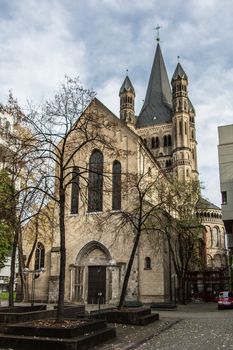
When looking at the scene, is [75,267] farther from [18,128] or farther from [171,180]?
[18,128]

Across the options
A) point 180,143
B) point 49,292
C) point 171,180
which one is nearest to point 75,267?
point 49,292

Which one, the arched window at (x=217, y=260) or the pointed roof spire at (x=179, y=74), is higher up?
the pointed roof spire at (x=179, y=74)

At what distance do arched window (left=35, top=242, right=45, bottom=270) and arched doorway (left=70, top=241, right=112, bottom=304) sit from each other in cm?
333

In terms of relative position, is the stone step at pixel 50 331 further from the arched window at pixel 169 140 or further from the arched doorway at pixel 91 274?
the arched window at pixel 169 140

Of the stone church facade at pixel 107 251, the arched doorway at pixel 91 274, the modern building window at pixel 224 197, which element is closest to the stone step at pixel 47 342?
the stone church facade at pixel 107 251

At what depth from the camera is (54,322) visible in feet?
43.9

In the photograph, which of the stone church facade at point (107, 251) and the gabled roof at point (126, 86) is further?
the gabled roof at point (126, 86)

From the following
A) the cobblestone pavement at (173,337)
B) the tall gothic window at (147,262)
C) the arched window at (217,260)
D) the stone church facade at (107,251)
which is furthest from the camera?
the arched window at (217,260)

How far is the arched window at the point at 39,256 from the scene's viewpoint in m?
38.6

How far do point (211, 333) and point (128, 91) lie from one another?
3375 inches

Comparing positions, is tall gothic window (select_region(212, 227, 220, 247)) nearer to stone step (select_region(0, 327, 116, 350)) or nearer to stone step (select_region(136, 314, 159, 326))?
stone step (select_region(136, 314, 159, 326))

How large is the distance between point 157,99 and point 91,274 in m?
65.9

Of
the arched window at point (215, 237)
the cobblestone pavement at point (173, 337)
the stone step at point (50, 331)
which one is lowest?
the cobblestone pavement at point (173, 337)

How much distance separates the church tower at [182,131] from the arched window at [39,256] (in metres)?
46.8
